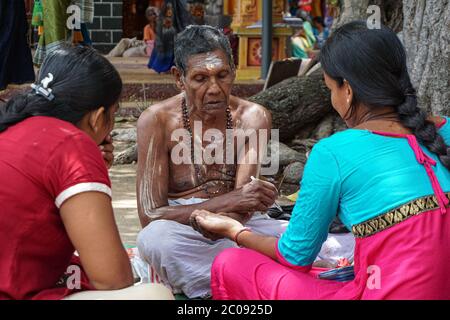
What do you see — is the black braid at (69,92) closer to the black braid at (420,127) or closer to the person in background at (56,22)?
the black braid at (420,127)

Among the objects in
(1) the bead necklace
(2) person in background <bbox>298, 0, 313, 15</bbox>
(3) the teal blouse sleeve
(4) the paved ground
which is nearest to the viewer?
(3) the teal blouse sleeve

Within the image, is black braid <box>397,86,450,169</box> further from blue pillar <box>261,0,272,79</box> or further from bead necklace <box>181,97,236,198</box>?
blue pillar <box>261,0,272,79</box>

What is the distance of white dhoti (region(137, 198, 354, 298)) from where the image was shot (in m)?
4.16

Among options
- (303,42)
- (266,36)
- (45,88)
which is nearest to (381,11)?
(266,36)

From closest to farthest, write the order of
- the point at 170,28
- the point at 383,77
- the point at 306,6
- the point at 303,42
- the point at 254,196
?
the point at 383,77 → the point at 254,196 → the point at 170,28 → the point at 303,42 → the point at 306,6

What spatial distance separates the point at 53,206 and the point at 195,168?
5.53ft

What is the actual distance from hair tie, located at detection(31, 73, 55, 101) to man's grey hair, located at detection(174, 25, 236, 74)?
139 cm

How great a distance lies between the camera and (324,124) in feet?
27.8

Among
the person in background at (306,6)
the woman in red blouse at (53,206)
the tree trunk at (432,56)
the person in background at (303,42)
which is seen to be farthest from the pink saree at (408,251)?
the person in background at (306,6)

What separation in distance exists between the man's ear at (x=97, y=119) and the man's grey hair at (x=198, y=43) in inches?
50.6

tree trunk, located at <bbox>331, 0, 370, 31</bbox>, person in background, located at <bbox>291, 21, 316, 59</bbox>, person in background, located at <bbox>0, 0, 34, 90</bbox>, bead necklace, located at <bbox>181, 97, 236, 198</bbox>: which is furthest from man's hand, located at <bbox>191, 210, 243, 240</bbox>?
person in background, located at <bbox>291, 21, 316, 59</bbox>

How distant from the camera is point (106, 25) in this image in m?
19.5

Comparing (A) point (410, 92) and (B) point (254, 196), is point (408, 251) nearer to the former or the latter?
(A) point (410, 92)
